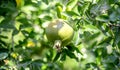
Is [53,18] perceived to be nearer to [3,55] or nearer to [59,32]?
[59,32]

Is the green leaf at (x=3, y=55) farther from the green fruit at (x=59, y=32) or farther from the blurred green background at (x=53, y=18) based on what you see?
the green fruit at (x=59, y=32)

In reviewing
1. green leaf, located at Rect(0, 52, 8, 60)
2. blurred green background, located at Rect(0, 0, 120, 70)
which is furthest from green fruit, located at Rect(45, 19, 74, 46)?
green leaf, located at Rect(0, 52, 8, 60)

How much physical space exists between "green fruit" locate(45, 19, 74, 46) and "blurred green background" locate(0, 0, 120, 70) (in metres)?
0.08

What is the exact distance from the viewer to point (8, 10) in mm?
1788

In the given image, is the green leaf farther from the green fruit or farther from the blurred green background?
the green fruit

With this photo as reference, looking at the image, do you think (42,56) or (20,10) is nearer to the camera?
Result: (20,10)

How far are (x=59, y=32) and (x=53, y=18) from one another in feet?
0.77

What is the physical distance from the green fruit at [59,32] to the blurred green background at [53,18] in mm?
84

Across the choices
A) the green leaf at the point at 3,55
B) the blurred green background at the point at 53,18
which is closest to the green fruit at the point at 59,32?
the blurred green background at the point at 53,18

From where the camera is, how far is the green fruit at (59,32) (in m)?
1.59

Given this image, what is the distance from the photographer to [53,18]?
1804 mm

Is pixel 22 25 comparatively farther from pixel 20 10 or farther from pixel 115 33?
pixel 115 33

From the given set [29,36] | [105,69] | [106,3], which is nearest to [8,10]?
[29,36]

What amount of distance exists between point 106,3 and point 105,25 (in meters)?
0.14
